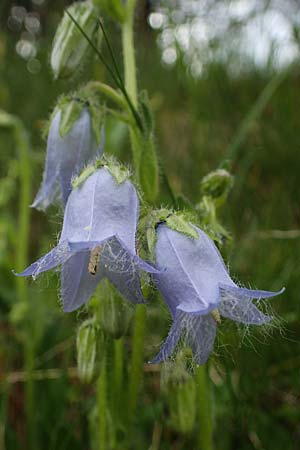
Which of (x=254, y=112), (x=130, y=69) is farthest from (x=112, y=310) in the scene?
(x=254, y=112)

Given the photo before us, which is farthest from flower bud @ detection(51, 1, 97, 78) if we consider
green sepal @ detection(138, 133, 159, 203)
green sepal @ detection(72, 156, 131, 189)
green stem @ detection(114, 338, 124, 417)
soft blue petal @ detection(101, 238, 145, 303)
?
green stem @ detection(114, 338, 124, 417)

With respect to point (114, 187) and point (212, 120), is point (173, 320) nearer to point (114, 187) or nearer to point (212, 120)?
point (114, 187)

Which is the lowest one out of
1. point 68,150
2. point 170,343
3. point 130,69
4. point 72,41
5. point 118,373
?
point 118,373

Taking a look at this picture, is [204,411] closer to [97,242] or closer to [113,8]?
[97,242]

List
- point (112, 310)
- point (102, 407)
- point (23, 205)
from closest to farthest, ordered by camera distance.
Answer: point (112, 310)
point (102, 407)
point (23, 205)

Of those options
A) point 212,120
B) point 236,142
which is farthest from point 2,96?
point 236,142

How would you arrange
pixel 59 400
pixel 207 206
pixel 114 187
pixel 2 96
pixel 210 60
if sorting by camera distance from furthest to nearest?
pixel 2 96, pixel 210 60, pixel 59 400, pixel 207 206, pixel 114 187
